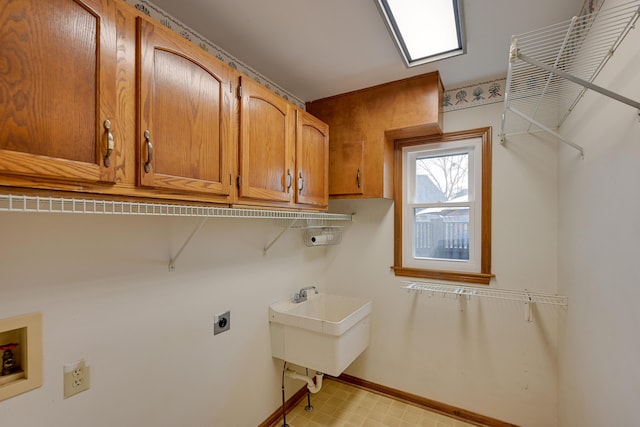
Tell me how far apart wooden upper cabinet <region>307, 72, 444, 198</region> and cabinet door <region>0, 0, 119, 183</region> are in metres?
1.61

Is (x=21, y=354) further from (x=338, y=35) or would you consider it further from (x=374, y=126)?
(x=374, y=126)

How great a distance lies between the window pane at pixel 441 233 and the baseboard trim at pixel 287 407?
146cm

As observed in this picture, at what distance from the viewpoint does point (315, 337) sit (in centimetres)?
181

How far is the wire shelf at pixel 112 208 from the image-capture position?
2.37ft

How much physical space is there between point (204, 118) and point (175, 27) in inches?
26.2

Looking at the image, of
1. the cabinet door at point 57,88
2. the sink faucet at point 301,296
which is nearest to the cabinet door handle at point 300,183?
the sink faucet at point 301,296

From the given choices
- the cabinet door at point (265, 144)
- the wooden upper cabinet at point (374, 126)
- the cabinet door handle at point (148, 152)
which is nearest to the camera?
the cabinet door handle at point (148, 152)

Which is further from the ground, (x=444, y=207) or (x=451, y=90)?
(x=451, y=90)

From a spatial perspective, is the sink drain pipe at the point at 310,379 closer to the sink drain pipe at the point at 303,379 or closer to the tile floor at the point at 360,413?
the sink drain pipe at the point at 303,379

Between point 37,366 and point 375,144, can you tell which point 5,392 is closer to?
point 37,366

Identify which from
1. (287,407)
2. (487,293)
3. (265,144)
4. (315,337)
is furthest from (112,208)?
(487,293)

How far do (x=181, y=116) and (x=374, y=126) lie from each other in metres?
1.44

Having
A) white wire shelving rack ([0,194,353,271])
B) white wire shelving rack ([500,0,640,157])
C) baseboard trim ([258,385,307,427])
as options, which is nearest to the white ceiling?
white wire shelving rack ([500,0,640,157])

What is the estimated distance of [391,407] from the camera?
2203mm
